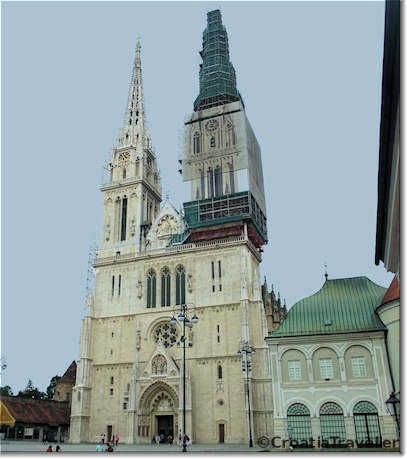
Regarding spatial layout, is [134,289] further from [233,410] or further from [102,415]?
[233,410]

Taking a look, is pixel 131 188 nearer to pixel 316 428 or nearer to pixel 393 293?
pixel 393 293

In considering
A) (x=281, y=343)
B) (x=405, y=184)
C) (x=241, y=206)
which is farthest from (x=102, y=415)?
(x=405, y=184)

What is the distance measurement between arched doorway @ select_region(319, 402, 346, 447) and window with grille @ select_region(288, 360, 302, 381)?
2766 mm

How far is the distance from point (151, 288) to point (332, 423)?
964 inches

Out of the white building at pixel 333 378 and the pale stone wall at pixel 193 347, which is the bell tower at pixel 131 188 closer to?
the pale stone wall at pixel 193 347

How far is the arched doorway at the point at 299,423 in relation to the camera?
34625 millimetres

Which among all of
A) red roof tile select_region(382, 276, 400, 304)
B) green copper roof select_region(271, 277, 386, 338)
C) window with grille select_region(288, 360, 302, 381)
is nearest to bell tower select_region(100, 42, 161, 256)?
green copper roof select_region(271, 277, 386, 338)

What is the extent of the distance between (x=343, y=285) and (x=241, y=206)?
16415 millimetres

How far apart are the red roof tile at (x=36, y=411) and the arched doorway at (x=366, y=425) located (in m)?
32.6

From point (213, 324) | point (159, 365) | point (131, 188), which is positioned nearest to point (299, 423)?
point (213, 324)

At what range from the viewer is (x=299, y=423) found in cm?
3519

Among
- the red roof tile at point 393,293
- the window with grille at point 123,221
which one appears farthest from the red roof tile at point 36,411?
the red roof tile at point 393,293

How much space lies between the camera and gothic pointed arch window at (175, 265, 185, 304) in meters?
50.2

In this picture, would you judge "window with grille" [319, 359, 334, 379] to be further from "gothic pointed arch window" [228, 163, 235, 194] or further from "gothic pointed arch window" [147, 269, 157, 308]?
"gothic pointed arch window" [228, 163, 235, 194]
